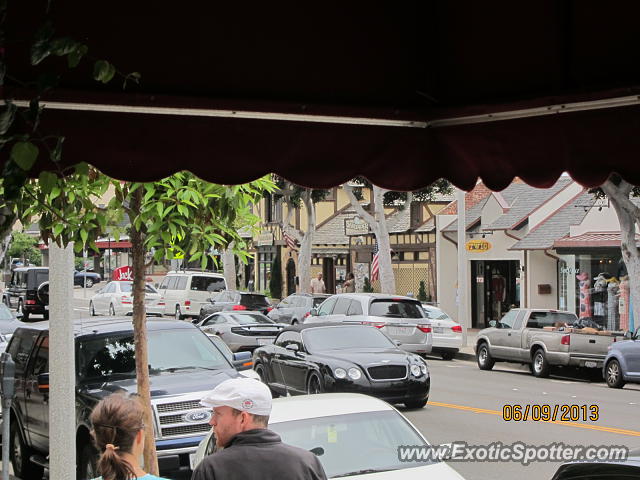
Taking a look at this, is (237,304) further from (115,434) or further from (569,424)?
(115,434)

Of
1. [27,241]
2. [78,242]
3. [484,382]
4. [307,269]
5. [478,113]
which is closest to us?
[478,113]

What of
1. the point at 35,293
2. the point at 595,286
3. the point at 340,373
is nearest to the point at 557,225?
the point at 595,286

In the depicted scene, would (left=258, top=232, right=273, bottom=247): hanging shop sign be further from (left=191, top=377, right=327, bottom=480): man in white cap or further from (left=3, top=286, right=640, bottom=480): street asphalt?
(left=191, top=377, right=327, bottom=480): man in white cap

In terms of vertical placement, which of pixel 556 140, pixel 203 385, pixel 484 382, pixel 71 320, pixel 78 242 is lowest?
pixel 484 382

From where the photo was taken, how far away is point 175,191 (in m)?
8.67

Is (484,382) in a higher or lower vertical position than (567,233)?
lower

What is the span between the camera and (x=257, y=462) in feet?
13.2

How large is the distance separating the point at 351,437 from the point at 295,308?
2600cm

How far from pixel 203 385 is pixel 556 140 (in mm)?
7535

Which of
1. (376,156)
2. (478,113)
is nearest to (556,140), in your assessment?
(478,113)

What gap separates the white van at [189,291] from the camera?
139ft

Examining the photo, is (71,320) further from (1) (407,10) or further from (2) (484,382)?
(2) (484,382)

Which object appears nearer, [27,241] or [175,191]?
[175,191]

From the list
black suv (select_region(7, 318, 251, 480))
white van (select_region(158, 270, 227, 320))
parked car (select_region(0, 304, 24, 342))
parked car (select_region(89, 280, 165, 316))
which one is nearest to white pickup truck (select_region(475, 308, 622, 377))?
black suv (select_region(7, 318, 251, 480))
